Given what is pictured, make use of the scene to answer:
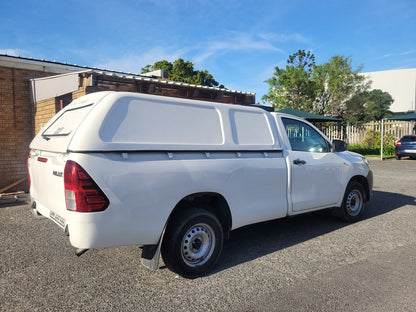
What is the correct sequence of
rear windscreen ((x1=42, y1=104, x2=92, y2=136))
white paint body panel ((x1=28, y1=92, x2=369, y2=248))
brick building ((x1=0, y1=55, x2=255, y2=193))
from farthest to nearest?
1. brick building ((x1=0, y1=55, x2=255, y2=193))
2. rear windscreen ((x1=42, y1=104, x2=92, y2=136))
3. white paint body panel ((x1=28, y1=92, x2=369, y2=248))

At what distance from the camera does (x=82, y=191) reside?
113 inches

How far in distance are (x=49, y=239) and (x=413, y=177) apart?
11357mm

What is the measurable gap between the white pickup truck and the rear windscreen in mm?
17

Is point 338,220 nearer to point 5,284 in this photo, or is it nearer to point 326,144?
point 326,144

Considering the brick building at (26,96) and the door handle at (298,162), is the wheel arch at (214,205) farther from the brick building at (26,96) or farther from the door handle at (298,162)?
the brick building at (26,96)

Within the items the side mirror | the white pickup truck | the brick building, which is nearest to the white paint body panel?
the white pickup truck

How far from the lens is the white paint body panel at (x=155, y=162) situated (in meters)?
2.98

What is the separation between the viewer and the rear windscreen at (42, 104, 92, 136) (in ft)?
11.0

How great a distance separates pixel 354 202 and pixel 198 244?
3464mm

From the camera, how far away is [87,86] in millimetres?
7754

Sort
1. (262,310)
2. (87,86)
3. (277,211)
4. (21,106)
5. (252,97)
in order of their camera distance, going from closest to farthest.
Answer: (262,310), (277,211), (87,86), (21,106), (252,97)

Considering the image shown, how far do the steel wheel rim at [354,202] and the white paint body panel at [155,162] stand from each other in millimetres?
1400

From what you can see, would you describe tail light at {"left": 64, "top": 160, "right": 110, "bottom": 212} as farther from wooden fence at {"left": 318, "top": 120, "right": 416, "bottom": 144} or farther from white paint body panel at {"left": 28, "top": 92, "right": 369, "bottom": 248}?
wooden fence at {"left": 318, "top": 120, "right": 416, "bottom": 144}

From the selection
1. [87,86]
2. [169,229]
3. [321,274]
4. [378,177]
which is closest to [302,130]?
[321,274]
